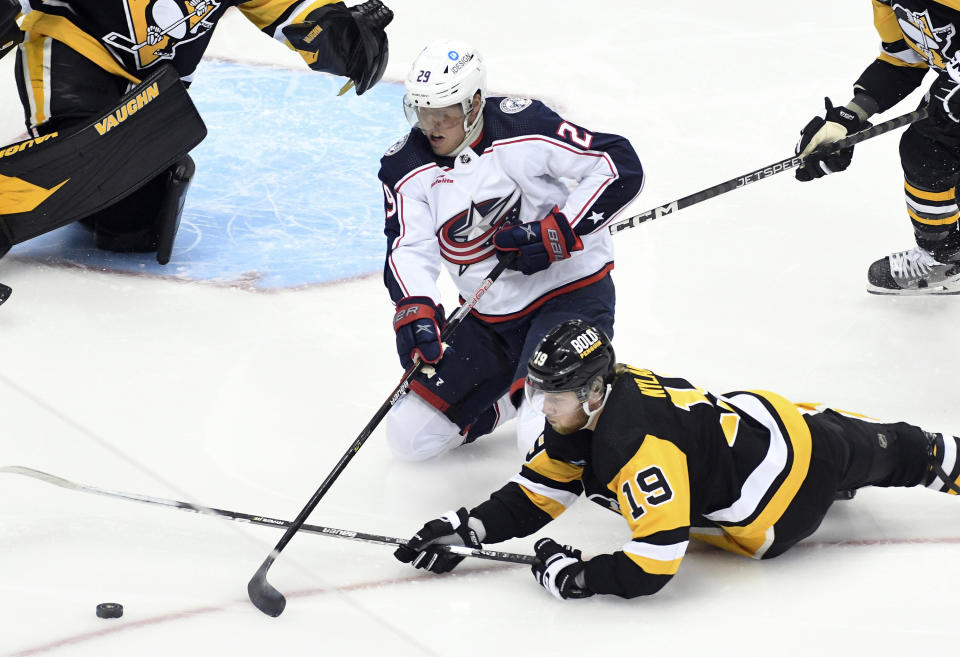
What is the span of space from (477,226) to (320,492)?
79 cm

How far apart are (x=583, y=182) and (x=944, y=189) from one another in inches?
47.3

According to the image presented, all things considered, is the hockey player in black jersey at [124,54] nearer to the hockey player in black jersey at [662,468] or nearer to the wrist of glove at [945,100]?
the wrist of glove at [945,100]

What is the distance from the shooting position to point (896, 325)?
12.5 ft

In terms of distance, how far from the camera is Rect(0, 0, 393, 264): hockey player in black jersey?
3.92m

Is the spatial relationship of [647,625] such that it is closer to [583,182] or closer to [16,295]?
[583,182]

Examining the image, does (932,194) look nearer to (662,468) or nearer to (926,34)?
(926,34)

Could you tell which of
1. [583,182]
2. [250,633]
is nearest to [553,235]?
[583,182]

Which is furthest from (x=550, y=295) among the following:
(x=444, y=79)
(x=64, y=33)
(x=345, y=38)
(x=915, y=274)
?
(x=64, y=33)

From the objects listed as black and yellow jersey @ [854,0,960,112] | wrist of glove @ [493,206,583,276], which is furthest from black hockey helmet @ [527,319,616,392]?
black and yellow jersey @ [854,0,960,112]

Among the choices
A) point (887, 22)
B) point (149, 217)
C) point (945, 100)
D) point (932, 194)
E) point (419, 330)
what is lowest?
point (149, 217)

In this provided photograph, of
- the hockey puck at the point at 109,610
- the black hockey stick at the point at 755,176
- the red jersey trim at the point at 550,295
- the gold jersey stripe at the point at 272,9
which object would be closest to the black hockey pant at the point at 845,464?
the red jersey trim at the point at 550,295

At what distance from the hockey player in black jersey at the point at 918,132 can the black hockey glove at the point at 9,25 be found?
230 cm

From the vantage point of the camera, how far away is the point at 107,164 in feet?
13.0

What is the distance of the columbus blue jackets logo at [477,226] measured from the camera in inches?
123
